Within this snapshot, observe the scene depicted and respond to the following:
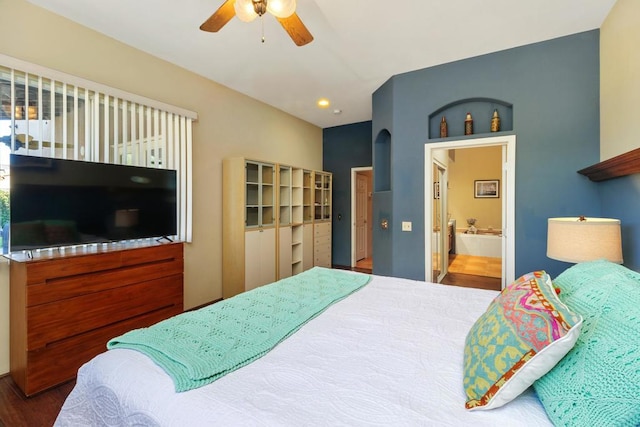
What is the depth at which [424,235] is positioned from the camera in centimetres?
335

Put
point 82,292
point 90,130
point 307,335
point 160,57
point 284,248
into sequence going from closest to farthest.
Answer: point 307,335, point 82,292, point 90,130, point 160,57, point 284,248

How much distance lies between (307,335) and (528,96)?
315 centimetres

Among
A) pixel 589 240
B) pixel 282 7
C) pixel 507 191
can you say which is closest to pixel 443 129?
pixel 507 191

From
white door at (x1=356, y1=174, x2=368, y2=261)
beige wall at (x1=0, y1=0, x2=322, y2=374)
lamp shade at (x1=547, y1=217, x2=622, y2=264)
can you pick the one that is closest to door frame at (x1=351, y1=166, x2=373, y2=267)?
white door at (x1=356, y1=174, x2=368, y2=261)

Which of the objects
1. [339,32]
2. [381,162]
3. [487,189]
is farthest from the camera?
[487,189]

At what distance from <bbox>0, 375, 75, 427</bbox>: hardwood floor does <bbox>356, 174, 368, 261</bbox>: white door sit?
483 centimetres

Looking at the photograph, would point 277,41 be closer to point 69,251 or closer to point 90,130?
point 90,130

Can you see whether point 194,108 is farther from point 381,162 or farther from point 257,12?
point 381,162

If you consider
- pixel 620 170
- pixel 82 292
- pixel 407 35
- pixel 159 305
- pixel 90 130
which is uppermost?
pixel 407 35

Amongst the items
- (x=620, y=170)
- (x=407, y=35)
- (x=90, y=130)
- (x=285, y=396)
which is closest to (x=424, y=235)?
(x=620, y=170)

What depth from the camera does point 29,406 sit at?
187cm

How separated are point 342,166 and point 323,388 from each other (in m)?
5.03

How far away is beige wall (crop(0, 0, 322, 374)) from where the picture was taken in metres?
2.23

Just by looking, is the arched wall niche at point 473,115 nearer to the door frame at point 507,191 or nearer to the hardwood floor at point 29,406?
the door frame at point 507,191
